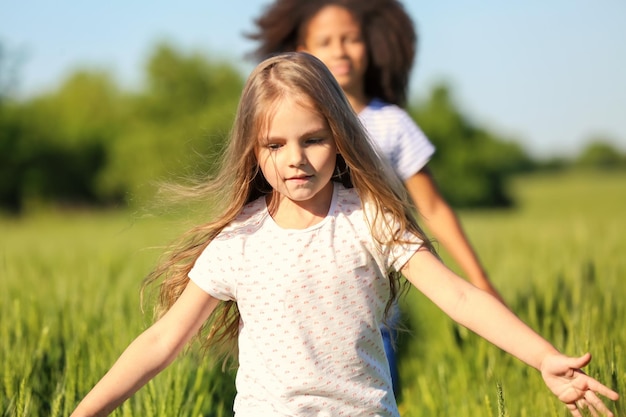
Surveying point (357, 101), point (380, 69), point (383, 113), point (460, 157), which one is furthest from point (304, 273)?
point (460, 157)

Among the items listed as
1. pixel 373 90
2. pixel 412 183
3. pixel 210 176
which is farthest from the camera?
pixel 373 90

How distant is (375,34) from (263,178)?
1.40 m

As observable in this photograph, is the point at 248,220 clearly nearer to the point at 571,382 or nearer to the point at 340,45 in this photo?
the point at 571,382

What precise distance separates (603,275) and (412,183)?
1.57 m

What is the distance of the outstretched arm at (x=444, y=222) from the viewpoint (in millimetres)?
2723

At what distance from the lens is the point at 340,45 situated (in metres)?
2.90

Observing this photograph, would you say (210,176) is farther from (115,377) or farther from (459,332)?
(459,332)

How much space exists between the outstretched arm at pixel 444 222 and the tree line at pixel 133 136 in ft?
83.9

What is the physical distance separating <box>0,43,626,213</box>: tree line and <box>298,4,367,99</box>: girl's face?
25233 mm

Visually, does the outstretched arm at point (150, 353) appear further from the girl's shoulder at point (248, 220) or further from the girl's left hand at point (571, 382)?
the girl's left hand at point (571, 382)

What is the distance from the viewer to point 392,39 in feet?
10.4

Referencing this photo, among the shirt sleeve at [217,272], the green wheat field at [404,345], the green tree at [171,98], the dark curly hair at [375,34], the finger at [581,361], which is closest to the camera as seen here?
the finger at [581,361]

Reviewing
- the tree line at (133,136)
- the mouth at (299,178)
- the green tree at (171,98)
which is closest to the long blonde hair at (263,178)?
the mouth at (299,178)

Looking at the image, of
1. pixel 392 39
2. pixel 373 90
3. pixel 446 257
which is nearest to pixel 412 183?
pixel 373 90
